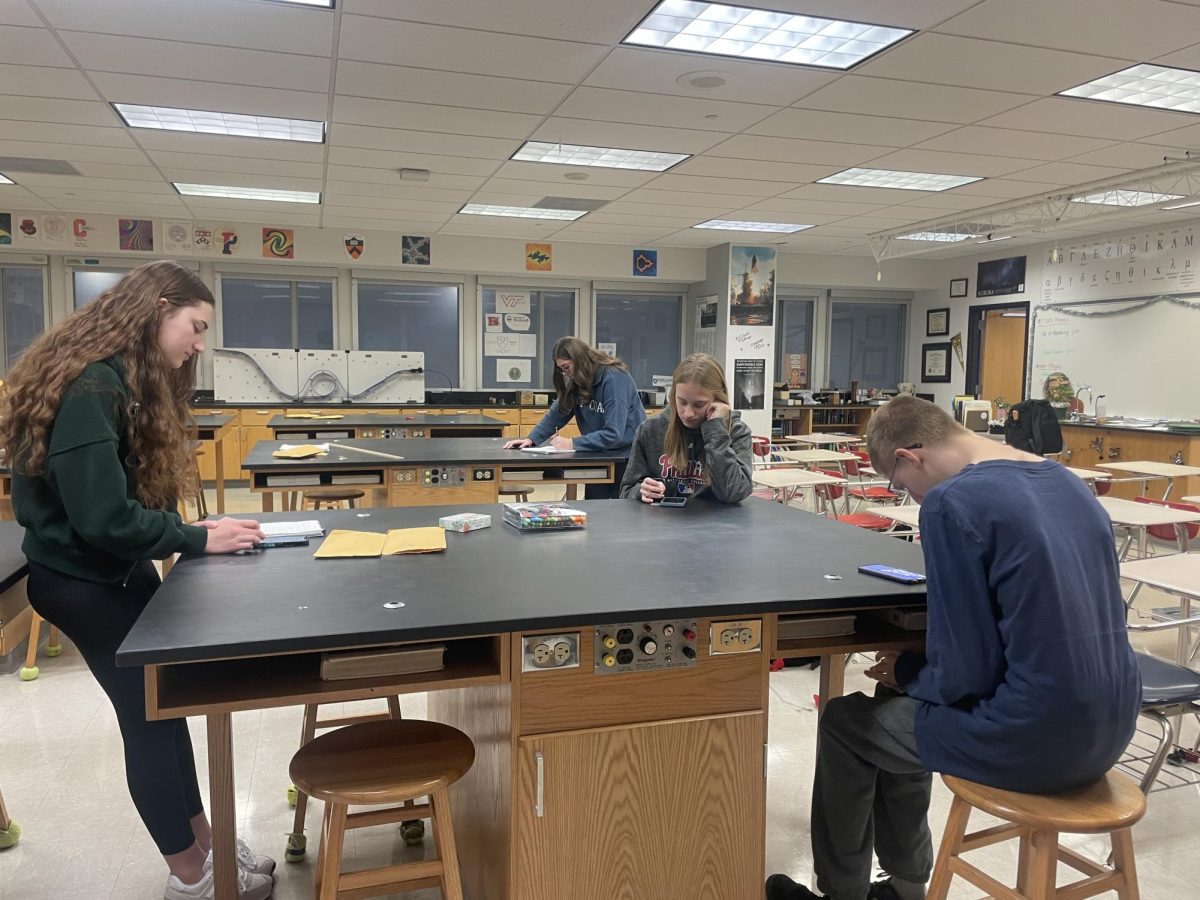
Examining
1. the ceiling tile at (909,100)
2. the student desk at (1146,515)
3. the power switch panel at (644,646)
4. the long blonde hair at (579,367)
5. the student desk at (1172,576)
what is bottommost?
the student desk at (1146,515)

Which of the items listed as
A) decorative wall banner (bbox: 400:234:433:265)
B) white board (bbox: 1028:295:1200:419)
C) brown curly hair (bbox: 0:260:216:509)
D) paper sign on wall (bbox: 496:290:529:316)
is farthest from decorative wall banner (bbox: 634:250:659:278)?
brown curly hair (bbox: 0:260:216:509)

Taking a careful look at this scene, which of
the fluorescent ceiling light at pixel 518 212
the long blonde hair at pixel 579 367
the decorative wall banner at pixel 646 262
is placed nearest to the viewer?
the long blonde hair at pixel 579 367

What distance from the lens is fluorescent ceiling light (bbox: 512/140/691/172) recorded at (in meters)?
5.30

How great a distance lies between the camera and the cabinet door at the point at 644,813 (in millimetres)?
1589

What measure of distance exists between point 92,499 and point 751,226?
7.31m

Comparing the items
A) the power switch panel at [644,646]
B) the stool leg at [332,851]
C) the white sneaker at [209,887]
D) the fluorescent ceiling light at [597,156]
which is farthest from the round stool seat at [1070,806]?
the fluorescent ceiling light at [597,156]

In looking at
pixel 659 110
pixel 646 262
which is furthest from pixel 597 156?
pixel 646 262

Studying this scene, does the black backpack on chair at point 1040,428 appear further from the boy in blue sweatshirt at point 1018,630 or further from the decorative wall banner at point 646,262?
the boy in blue sweatshirt at point 1018,630

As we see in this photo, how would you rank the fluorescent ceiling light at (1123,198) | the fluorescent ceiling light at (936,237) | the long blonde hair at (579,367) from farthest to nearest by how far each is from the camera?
the fluorescent ceiling light at (936,237)
the fluorescent ceiling light at (1123,198)
the long blonde hair at (579,367)

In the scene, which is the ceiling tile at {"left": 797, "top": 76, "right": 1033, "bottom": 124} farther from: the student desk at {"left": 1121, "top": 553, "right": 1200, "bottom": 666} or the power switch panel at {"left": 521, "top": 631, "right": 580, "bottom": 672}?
the power switch panel at {"left": 521, "top": 631, "right": 580, "bottom": 672}

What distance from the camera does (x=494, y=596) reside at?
1616 millimetres

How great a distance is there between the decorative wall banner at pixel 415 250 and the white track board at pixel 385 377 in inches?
39.1

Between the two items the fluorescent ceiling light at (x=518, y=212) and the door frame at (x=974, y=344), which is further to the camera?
the door frame at (x=974, y=344)

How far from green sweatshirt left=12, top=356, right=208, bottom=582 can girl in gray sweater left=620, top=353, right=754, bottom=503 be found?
153cm
